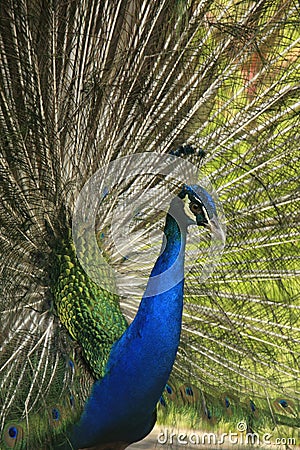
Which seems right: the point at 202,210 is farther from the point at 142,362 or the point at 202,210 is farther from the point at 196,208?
the point at 142,362

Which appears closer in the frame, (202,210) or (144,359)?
(202,210)

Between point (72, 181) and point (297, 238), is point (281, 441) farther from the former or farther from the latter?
point (72, 181)

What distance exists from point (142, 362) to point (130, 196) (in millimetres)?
538

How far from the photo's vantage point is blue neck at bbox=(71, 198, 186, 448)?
2658mm

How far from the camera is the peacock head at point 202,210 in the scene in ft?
8.46

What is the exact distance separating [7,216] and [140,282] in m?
0.54

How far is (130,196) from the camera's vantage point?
2979 millimetres

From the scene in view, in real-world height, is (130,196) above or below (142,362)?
above

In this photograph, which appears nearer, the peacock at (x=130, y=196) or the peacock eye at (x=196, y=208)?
the peacock eye at (x=196, y=208)

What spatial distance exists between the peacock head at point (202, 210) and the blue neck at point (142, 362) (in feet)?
0.15

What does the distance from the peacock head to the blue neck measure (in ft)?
0.15

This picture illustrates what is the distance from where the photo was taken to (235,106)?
2.94 metres

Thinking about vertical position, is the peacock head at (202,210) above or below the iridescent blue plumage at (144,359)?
above

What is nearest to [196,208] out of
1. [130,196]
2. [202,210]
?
[202,210]
